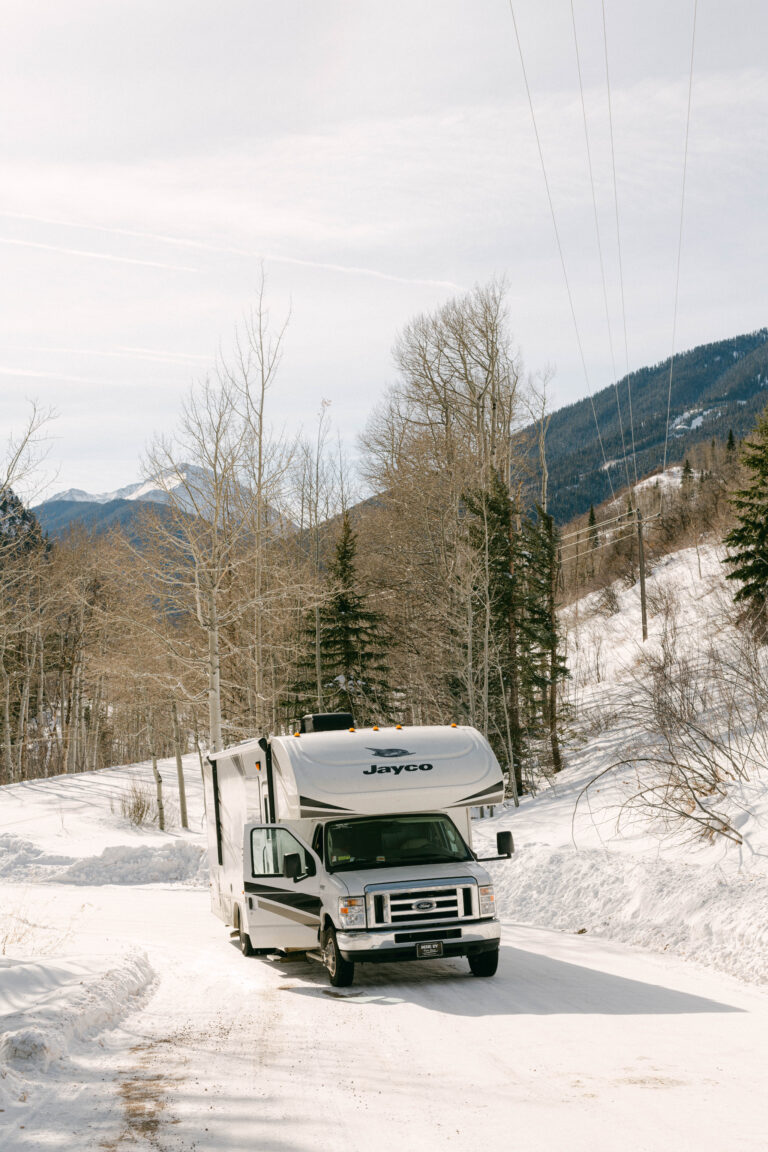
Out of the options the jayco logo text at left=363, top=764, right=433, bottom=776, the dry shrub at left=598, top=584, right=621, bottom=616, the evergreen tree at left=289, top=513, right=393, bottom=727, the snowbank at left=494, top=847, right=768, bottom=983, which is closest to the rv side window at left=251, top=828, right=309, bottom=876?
the jayco logo text at left=363, top=764, right=433, bottom=776

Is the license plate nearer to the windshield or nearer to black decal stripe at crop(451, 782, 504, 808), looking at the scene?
the windshield

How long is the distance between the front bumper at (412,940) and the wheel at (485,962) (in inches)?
5.2

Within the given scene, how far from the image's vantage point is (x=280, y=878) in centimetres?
1205

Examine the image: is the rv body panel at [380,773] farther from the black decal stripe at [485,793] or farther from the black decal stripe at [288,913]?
the black decal stripe at [288,913]

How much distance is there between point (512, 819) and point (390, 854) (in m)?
15.1

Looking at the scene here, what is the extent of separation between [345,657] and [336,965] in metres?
27.7

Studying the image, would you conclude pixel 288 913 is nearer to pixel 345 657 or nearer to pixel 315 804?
pixel 315 804

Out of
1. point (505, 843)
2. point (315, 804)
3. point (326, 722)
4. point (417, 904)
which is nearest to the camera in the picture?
point (417, 904)

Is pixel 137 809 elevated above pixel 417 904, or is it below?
below

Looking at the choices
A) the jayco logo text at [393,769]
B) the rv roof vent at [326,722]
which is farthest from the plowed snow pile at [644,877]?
the rv roof vent at [326,722]

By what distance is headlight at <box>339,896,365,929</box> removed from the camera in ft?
34.3

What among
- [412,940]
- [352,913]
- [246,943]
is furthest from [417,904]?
[246,943]

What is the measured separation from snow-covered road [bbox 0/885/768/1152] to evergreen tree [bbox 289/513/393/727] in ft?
84.9

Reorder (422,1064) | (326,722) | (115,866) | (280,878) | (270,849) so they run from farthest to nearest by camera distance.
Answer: (115,866) < (326,722) < (270,849) < (280,878) < (422,1064)
